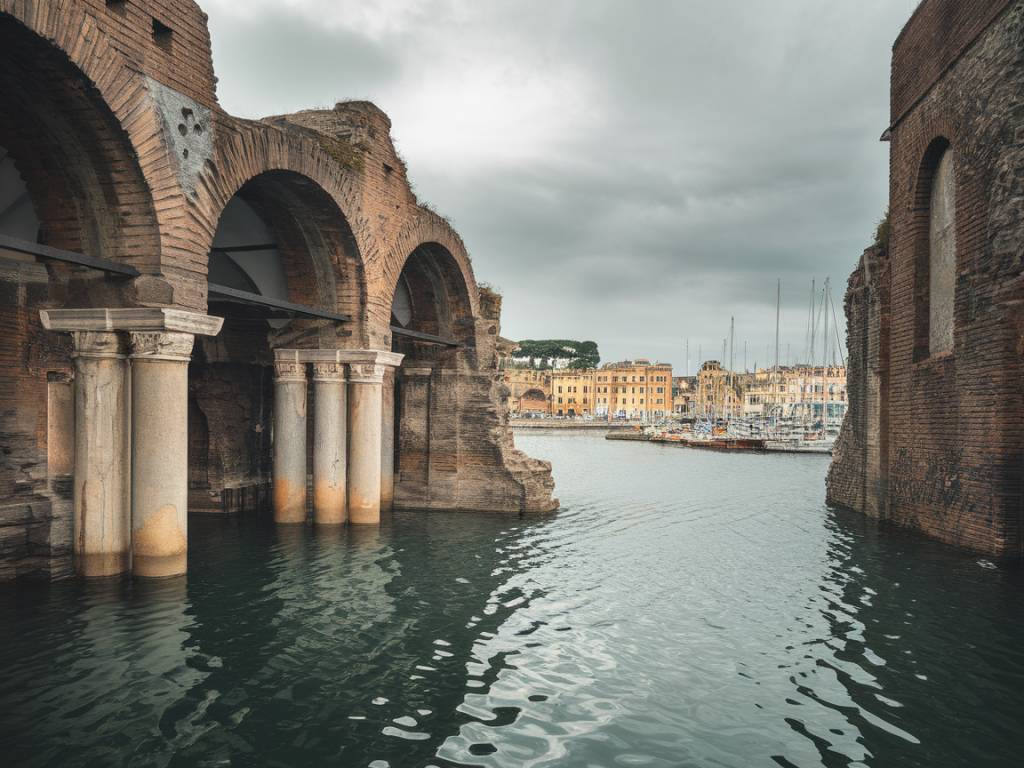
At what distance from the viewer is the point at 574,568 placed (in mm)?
10742

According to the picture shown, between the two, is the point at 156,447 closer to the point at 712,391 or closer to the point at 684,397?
the point at 712,391

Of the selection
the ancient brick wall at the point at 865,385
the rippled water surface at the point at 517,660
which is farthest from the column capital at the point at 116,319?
the ancient brick wall at the point at 865,385

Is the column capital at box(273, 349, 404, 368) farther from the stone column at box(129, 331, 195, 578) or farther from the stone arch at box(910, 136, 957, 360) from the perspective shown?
the stone arch at box(910, 136, 957, 360)

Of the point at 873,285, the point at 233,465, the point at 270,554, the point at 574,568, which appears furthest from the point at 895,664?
the point at 233,465

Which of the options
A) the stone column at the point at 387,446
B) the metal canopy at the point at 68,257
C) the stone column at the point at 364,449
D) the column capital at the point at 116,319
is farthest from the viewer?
the stone column at the point at 387,446

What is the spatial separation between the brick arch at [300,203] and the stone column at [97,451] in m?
1.82

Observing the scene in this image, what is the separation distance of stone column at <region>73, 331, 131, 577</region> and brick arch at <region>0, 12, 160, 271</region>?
3.59 feet

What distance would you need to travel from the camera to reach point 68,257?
293 inches

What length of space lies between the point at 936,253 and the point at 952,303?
1320 mm

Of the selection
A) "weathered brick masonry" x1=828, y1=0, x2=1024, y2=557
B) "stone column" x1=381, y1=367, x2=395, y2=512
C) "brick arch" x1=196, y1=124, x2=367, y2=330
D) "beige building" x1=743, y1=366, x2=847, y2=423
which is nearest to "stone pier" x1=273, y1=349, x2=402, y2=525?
"brick arch" x1=196, y1=124, x2=367, y2=330

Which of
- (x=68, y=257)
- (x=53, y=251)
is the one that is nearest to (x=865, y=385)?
(x=68, y=257)

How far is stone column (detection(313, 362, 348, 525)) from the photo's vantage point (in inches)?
511

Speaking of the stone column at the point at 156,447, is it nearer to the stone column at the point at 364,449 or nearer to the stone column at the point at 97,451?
the stone column at the point at 97,451

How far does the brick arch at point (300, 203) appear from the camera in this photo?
30.9 ft
